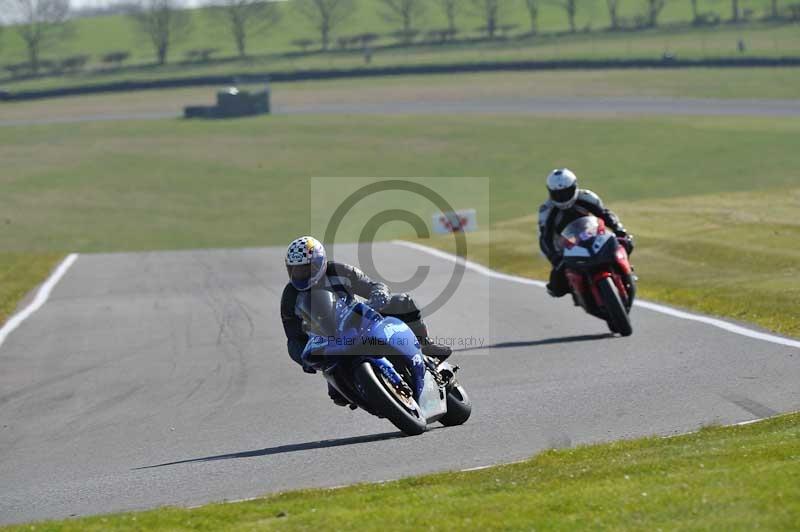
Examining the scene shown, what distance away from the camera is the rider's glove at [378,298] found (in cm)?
948

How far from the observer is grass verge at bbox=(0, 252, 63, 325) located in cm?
2167

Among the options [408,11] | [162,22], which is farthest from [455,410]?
[408,11]

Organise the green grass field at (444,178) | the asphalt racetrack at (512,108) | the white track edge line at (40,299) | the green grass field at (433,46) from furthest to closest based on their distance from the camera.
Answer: the green grass field at (433,46), the asphalt racetrack at (512,108), the green grass field at (444,178), the white track edge line at (40,299)

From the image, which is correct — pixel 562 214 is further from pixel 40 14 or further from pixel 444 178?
pixel 40 14

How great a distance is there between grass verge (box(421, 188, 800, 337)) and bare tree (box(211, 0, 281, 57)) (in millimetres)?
90652

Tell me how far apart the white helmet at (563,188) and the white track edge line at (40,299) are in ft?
25.6

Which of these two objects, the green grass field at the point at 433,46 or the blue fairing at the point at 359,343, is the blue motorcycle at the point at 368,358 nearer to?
the blue fairing at the point at 359,343

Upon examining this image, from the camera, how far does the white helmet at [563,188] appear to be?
15062mm

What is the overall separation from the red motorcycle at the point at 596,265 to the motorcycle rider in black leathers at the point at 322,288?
16.9 ft

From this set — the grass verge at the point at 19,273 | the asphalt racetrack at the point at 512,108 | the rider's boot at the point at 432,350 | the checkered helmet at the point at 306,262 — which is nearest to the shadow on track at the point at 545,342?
the rider's boot at the point at 432,350

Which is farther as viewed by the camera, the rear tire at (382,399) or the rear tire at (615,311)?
the rear tire at (615,311)
